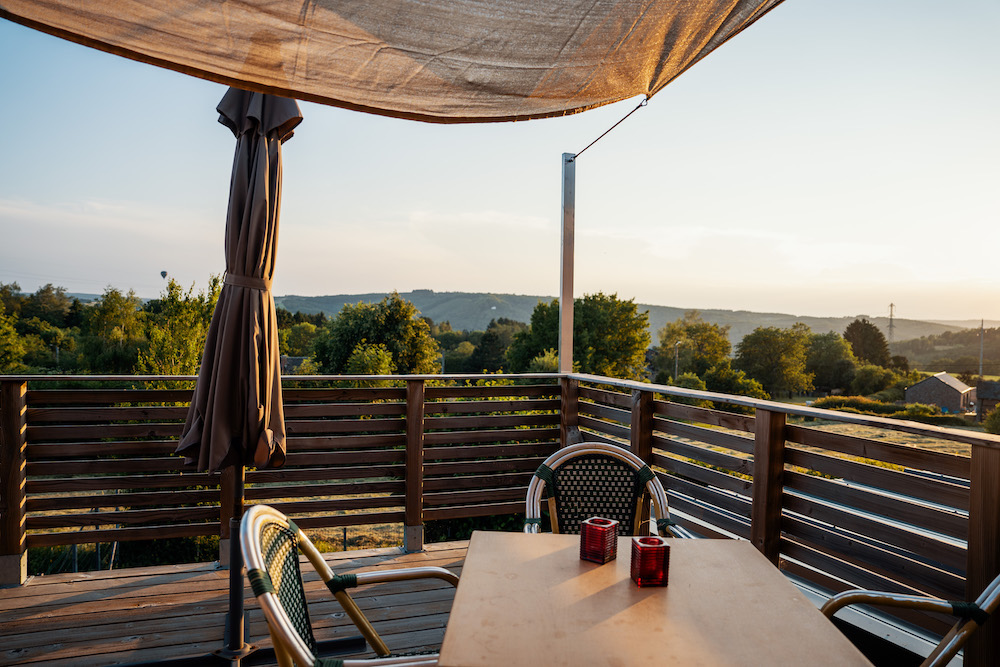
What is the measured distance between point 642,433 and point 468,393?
123 centimetres

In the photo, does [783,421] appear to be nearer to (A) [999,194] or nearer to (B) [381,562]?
(B) [381,562]

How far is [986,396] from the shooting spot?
183 inches

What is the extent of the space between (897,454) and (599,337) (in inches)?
593

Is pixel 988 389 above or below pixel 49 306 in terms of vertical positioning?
below

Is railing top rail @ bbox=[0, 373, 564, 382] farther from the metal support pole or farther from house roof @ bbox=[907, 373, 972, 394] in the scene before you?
house roof @ bbox=[907, 373, 972, 394]

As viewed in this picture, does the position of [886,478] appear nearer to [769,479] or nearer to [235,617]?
[769,479]

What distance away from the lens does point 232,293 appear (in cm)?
236

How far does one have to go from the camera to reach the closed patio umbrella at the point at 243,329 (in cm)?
232

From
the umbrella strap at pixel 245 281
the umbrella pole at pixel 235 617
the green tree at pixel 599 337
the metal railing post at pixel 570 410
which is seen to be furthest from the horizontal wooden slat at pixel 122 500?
A: the green tree at pixel 599 337

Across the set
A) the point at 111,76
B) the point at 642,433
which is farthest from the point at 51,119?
the point at 642,433

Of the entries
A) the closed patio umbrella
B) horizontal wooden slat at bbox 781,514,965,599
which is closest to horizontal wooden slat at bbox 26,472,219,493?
the closed patio umbrella

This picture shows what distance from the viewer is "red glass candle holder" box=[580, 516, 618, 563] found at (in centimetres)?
145

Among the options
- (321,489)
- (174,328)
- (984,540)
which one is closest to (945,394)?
(984,540)

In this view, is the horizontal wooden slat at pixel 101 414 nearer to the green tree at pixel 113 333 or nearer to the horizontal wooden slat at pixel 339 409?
the horizontal wooden slat at pixel 339 409
